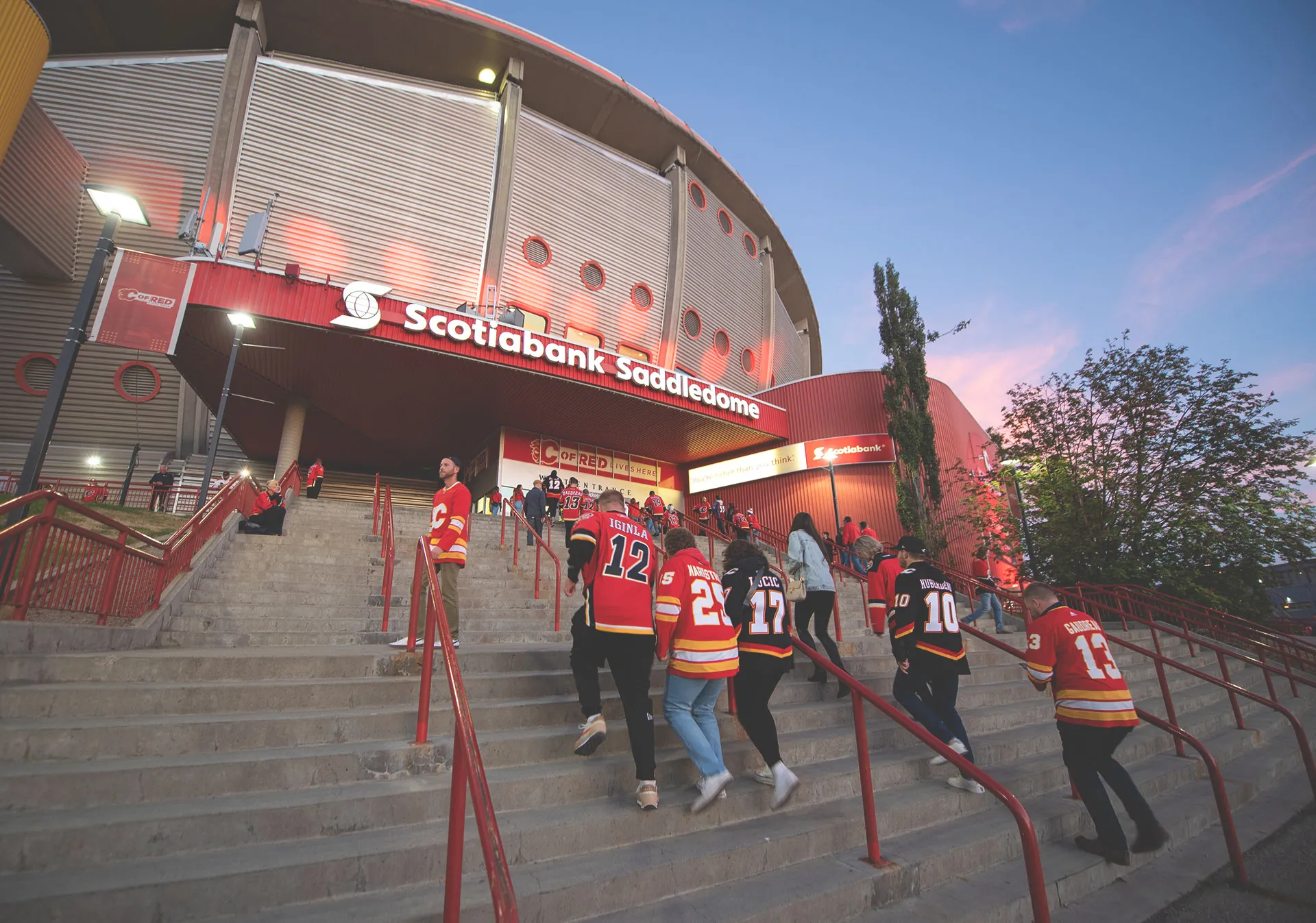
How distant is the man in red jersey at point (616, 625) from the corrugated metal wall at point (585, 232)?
703 inches

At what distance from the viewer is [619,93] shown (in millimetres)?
22516

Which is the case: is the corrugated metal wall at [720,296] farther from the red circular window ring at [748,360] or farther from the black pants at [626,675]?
the black pants at [626,675]

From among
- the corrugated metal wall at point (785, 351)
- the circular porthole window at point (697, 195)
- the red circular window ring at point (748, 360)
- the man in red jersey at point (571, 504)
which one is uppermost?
the circular porthole window at point (697, 195)

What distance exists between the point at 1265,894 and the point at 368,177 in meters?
23.8

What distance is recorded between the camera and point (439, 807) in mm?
2988

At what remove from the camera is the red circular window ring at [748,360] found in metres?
27.1

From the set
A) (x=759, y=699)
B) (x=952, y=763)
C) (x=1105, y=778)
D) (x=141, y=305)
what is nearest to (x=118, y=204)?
(x=141, y=305)

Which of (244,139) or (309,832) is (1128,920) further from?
(244,139)

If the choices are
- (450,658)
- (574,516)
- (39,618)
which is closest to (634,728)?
(450,658)

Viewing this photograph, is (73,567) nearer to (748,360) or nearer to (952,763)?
(952,763)

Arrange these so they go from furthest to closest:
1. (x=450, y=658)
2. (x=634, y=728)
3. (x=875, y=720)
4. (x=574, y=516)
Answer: (x=574, y=516) → (x=875, y=720) → (x=634, y=728) → (x=450, y=658)

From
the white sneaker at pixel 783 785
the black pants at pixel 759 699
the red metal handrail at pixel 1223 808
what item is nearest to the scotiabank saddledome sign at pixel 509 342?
the black pants at pixel 759 699

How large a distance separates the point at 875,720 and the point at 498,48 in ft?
80.4

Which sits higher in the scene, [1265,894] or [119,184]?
[119,184]
